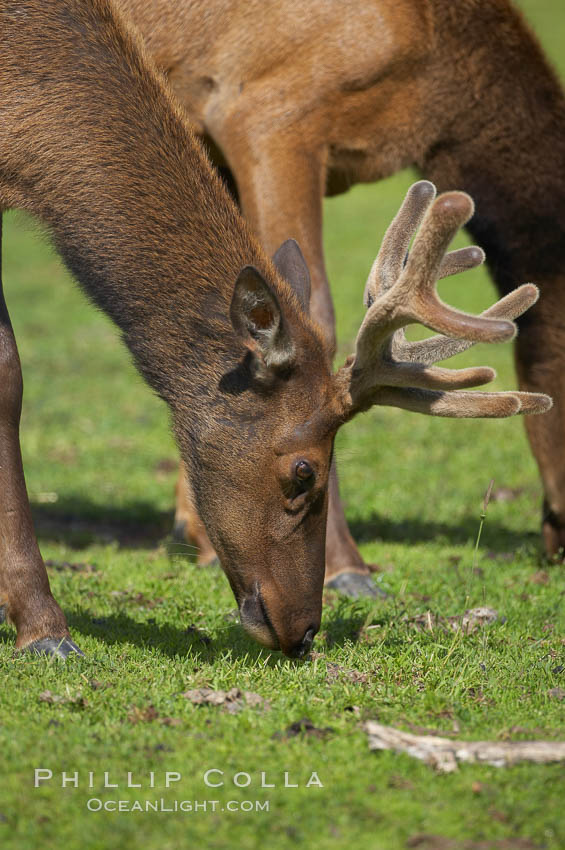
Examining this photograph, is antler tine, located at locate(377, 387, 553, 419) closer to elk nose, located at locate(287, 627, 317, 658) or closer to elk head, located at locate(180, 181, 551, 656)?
elk head, located at locate(180, 181, 551, 656)

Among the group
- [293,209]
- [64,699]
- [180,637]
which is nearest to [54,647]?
[180,637]

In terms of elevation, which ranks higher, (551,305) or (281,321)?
(281,321)

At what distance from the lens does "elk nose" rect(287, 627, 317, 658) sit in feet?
15.5

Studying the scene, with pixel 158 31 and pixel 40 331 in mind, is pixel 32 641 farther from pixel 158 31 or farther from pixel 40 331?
pixel 40 331

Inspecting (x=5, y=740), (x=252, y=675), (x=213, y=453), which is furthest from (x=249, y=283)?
(x=5, y=740)

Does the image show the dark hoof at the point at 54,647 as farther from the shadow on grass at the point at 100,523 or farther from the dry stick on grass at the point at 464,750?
the shadow on grass at the point at 100,523

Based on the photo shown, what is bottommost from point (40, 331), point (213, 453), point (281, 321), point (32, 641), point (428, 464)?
point (428, 464)

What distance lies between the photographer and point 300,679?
4457 millimetres

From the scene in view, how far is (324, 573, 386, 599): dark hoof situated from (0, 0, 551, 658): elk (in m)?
1.61

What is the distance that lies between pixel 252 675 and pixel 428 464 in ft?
17.6

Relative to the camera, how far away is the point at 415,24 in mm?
6832

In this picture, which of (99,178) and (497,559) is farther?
(497,559)

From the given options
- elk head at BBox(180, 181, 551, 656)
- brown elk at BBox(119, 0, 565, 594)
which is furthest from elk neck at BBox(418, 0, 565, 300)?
elk head at BBox(180, 181, 551, 656)

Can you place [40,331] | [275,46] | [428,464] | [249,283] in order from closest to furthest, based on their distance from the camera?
[249,283], [275,46], [428,464], [40,331]
